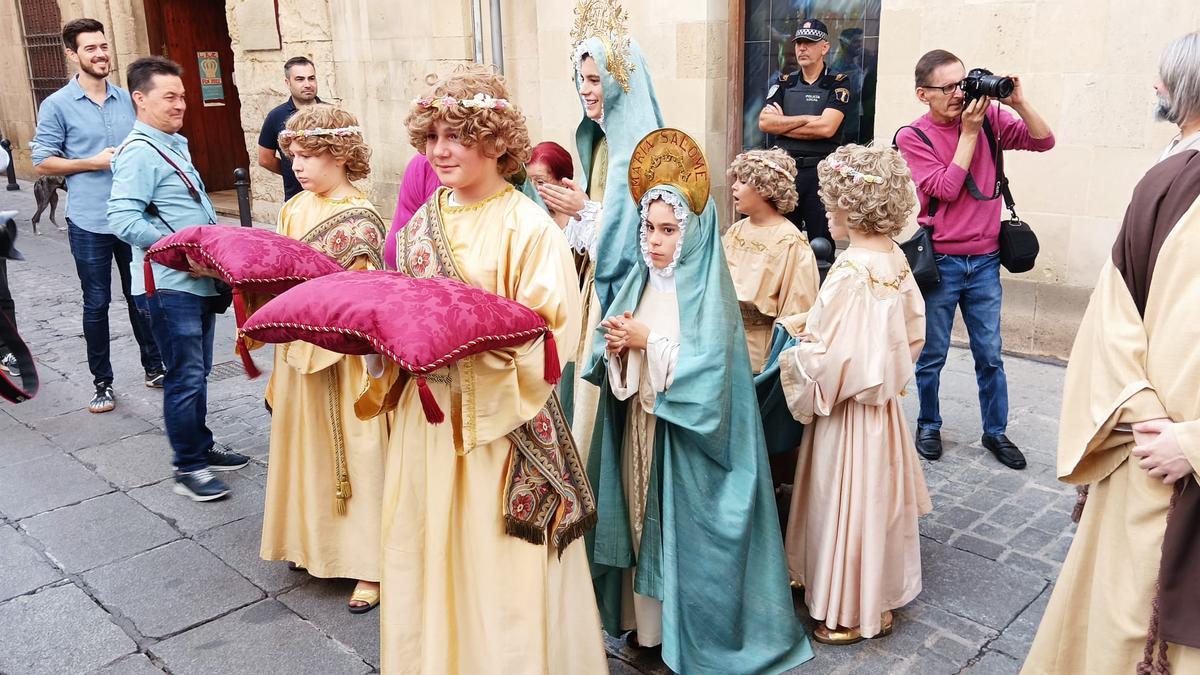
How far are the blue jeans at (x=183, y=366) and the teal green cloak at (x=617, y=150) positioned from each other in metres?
1.98

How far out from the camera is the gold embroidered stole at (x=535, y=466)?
2709 mm

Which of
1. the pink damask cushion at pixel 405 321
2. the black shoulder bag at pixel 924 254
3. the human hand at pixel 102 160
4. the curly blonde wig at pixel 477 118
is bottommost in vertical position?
the black shoulder bag at pixel 924 254

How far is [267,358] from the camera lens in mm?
6969

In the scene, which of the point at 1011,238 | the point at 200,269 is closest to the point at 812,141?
the point at 1011,238

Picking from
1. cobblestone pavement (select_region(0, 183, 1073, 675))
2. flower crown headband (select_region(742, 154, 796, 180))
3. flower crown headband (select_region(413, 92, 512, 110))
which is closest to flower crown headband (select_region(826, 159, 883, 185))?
flower crown headband (select_region(742, 154, 796, 180))

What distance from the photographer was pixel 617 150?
4031 mm

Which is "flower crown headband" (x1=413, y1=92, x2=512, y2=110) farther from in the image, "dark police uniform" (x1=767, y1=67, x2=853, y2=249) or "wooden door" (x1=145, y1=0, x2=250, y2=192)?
"wooden door" (x1=145, y1=0, x2=250, y2=192)

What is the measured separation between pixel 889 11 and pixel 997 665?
4630 mm

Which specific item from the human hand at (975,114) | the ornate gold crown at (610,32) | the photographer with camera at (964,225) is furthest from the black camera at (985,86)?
the ornate gold crown at (610,32)

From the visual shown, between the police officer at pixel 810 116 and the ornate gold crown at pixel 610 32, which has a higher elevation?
the ornate gold crown at pixel 610 32

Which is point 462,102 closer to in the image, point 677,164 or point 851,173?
point 677,164

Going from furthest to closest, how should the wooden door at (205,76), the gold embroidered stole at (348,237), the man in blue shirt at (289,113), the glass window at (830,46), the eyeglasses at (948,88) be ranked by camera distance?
the wooden door at (205,76), the glass window at (830,46), the man in blue shirt at (289,113), the eyeglasses at (948,88), the gold embroidered stole at (348,237)

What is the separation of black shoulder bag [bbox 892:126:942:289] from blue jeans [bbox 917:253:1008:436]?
0.33ft

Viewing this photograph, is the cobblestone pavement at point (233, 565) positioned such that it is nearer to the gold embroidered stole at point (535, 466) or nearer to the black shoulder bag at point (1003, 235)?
the gold embroidered stole at point (535, 466)
